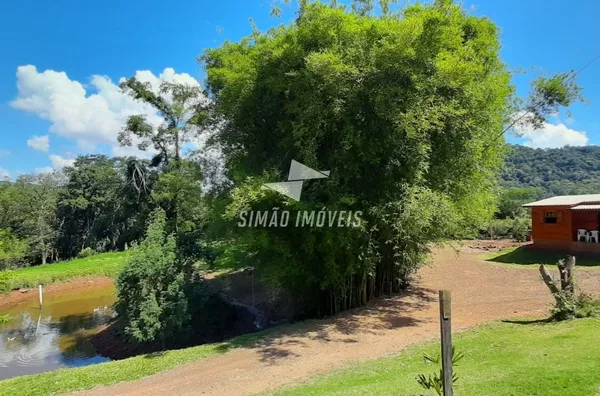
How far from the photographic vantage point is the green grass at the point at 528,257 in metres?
11.7

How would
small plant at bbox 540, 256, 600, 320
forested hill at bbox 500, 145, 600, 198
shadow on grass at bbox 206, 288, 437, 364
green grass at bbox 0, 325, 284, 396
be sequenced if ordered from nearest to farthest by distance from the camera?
green grass at bbox 0, 325, 284, 396
small plant at bbox 540, 256, 600, 320
shadow on grass at bbox 206, 288, 437, 364
forested hill at bbox 500, 145, 600, 198

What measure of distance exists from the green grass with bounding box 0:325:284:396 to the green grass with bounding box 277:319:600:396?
2.71m

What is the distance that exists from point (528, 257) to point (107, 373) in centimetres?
1323

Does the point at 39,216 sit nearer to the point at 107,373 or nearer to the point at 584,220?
the point at 107,373

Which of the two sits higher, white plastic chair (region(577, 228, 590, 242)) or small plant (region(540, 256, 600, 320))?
white plastic chair (region(577, 228, 590, 242))

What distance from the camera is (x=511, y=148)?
10078mm

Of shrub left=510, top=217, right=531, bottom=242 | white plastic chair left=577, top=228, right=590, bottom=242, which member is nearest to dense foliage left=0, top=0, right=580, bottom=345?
white plastic chair left=577, top=228, right=590, bottom=242

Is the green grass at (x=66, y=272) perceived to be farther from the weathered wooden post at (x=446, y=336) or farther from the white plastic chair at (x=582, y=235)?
the white plastic chair at (x=582, y=235)

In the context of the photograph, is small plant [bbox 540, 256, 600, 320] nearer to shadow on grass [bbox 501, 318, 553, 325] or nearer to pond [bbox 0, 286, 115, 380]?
shadow on grass [bbox 501, 318, 553, 325]

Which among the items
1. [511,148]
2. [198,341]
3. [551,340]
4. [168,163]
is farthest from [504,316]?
[168,163]

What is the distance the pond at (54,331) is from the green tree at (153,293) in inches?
90.9

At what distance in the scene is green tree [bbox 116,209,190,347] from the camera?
843cm

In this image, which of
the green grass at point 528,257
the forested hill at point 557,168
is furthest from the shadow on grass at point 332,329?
the forested hill at point 557,168

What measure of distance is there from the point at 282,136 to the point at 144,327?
5.19 metres
